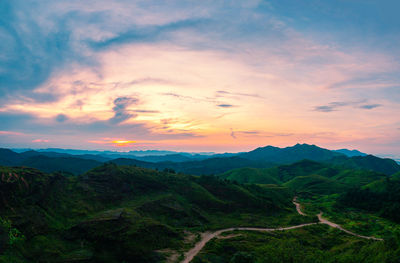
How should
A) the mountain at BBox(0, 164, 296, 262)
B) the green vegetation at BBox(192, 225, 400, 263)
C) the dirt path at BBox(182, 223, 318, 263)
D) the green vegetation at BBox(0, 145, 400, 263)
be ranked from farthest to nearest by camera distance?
the dirt path at BBox(182, 223, 318, 263)
the mountain at BBox(0, 164, 296, 262)
the green vegetation at BBox(0, 145, 400, 263)
the green vegetation at BBox(192, 225, 400, 263)

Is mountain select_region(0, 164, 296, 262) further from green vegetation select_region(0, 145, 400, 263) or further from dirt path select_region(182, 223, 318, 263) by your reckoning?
dirt path select_region(182, 223, 318, 263)

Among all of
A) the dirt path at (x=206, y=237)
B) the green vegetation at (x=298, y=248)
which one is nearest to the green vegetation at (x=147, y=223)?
the green vegetation at (x=298, y=248)

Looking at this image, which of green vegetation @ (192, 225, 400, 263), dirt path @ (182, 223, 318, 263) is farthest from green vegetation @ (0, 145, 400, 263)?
dirt path @ (182, 223, 318, 263)

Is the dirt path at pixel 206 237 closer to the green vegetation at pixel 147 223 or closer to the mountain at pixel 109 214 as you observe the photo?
the green vegetation at pixel 147 223

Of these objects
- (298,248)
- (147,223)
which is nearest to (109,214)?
(147,223)

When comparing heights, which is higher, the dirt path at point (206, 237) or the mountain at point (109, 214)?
the mountain at point (109, 214)

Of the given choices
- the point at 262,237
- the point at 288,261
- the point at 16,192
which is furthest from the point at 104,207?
the point at 288,261

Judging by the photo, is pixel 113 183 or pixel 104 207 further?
pixel 113 183

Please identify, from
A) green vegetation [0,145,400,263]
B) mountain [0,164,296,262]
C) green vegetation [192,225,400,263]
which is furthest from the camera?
mountain [0,164,296,262]

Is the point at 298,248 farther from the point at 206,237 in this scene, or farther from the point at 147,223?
the point at 147,223

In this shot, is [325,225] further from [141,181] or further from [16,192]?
[16,192]

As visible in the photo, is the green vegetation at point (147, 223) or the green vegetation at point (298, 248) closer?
the green vegetation at point (298, 248)
